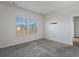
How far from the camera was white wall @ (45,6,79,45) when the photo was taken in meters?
4.39

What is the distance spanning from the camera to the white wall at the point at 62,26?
4395mm

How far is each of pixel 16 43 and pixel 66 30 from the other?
3.56 m

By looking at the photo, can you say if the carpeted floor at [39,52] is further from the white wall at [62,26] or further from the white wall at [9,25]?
the white wall at [62,26]

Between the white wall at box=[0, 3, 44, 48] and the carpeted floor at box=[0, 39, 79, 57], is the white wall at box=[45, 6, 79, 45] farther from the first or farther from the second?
the white wall at box=[0, 3, 44, 48]

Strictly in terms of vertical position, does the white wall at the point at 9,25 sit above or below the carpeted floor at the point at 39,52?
above

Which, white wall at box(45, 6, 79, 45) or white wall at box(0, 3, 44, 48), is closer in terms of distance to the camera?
white wall at box(0, 3, 44, 48)

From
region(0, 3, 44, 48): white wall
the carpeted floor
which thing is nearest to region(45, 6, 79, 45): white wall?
the carpeted floor

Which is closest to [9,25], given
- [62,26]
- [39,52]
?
[39,52]

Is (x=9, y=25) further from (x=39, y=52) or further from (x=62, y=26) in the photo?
(x=62, y=26)

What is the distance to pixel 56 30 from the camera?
18.7ft

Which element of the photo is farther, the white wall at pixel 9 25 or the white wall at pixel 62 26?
the white wall at pixel 62 26

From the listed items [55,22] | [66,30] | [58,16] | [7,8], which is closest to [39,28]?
[55,22]

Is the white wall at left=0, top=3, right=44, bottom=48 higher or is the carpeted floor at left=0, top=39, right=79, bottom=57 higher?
the white wall at left=0, top=3, right=44, bottom=48

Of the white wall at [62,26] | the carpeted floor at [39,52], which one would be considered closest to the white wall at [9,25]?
the carpeted floor at [39,52]
